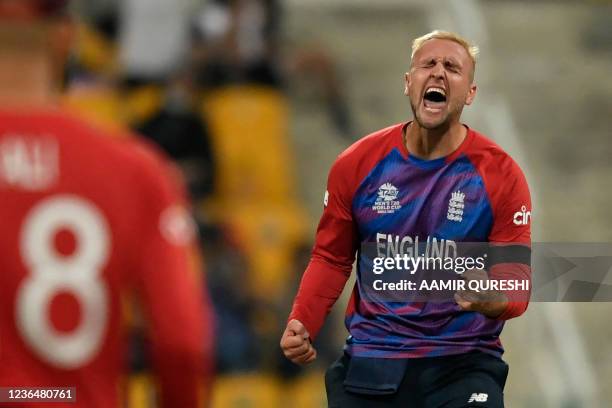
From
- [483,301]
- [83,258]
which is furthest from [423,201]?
[83,258]

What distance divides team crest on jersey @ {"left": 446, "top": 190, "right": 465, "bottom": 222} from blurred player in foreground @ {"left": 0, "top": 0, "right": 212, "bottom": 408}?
75cm

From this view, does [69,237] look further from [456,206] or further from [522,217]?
[522,217]

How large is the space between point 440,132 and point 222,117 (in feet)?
15.2

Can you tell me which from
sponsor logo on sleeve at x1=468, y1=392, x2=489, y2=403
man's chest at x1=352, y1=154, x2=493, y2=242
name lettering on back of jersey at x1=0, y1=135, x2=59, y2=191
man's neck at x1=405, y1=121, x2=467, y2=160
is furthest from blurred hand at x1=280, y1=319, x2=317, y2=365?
name lettering on back of jersey at x1=0, y1=135, x2=59, y2=191

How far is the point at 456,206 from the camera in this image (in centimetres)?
343

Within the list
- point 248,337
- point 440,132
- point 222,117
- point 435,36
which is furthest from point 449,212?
point 222,117

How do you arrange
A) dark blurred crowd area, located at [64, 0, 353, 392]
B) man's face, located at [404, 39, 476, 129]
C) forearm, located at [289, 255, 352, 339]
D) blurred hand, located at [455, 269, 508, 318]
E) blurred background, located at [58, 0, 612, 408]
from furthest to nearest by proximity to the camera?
dark blurred crowd area, located at [64, 0, 353, 392] < blurred background, located at [58, 0, 612, 408] < forearm, located at [289, 255, 352, 339] < man's face, located at [404, 39, 476, 129] < blurred hand, located at [455, 269, 508, 318]

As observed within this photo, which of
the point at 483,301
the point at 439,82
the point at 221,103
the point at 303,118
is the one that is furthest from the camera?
the point at 303,118

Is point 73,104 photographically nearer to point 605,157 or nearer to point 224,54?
point 224,54

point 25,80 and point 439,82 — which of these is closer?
point 25,80

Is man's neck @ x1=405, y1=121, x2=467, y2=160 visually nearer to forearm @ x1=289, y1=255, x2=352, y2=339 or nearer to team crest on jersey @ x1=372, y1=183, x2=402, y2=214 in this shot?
team crest on jersey @ x1=372, y1=183, x2=402, y2=214

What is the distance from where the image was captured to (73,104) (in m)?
7.95

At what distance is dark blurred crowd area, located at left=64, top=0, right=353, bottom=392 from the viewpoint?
749 cm

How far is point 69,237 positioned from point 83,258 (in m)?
0.05
